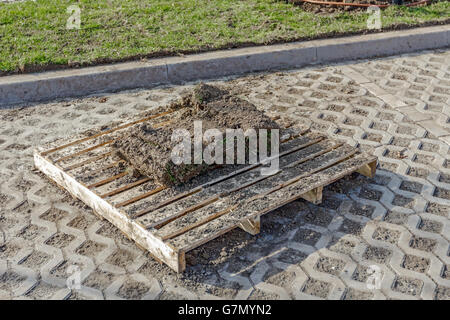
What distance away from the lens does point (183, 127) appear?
486cm

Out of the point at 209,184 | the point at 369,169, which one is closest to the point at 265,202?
the point at 209,184

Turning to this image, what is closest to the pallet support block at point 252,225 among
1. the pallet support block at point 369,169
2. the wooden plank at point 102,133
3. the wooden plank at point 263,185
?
the wooden plank at point 263,185

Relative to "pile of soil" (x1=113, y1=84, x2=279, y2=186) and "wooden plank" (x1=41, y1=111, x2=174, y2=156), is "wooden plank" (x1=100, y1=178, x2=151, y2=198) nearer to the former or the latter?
"pile of soil" (x1=113, y1=84, x2=279, y2=186)

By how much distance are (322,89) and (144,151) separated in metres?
2.97

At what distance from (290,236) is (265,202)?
1.08 feet

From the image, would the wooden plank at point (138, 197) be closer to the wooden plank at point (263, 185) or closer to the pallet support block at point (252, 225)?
the wooden plank at point (263, 185)

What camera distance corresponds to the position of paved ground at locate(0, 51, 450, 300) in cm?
386

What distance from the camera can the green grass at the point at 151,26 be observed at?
23.6 ft

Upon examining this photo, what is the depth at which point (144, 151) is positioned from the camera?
4.60 meters

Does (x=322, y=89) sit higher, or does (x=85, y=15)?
(x=85, y=15)

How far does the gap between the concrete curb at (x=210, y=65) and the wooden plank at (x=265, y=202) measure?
9.14 ft

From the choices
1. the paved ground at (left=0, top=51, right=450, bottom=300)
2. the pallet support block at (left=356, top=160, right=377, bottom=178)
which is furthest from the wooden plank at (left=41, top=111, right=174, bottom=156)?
the pallet support block at (left=356, top=160, right=377, bottom=178)
